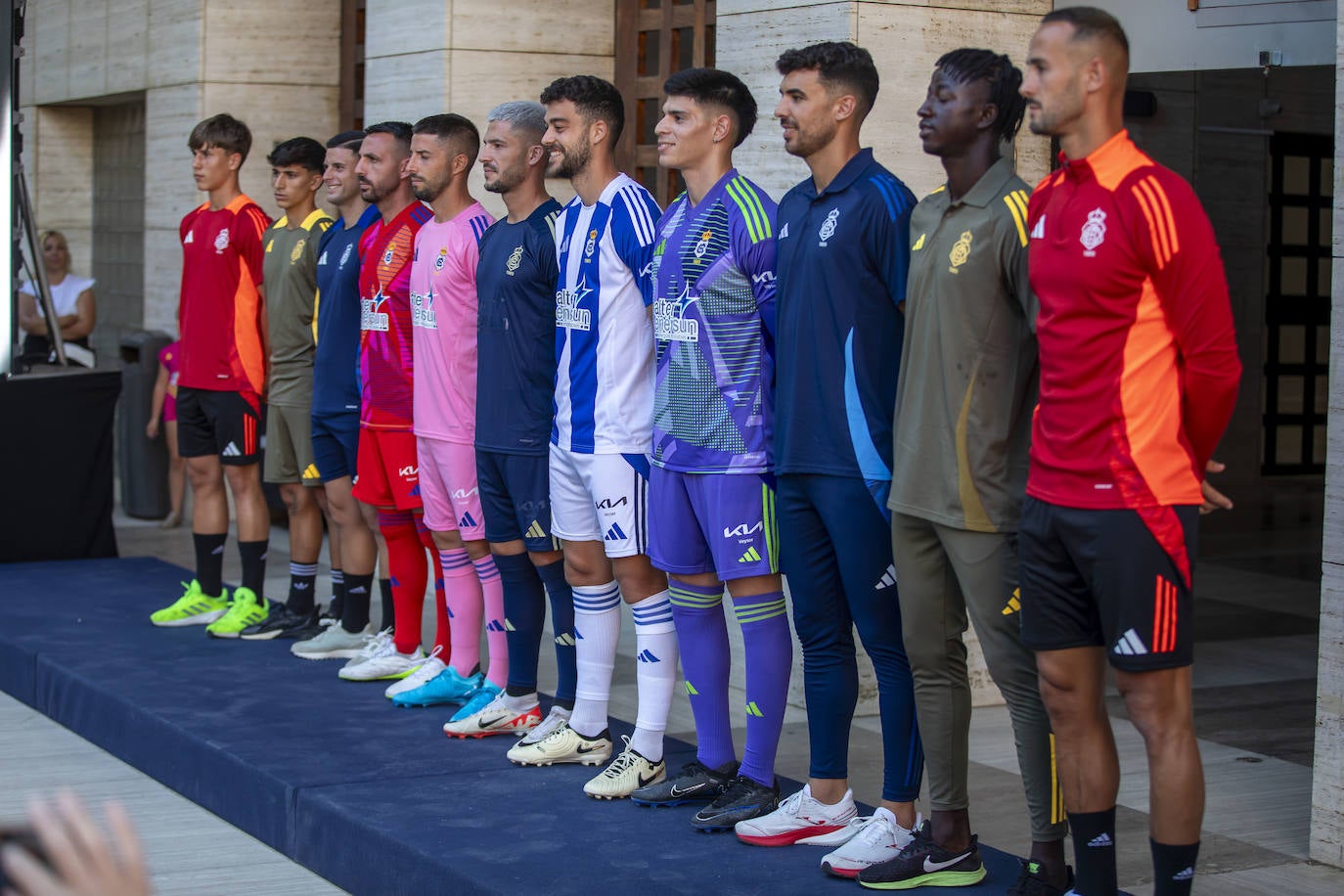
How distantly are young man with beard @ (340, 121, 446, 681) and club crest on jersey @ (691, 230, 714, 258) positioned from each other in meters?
1.77

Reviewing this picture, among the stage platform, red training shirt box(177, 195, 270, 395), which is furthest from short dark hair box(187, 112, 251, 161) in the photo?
the stage platform

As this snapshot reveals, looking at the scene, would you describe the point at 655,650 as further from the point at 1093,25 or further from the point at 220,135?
the point at 220,135

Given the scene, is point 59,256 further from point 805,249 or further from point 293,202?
point 805,249

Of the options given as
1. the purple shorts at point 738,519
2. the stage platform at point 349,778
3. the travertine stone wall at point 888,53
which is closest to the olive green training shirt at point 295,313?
the stage platform at point 349,778

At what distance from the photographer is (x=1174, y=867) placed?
3.47m

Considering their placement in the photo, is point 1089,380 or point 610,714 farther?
point 610,714

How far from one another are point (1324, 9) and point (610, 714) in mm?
3458

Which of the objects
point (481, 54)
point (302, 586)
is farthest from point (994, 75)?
point (481, 54)

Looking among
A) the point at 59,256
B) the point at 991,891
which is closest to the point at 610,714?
the point at 991,891

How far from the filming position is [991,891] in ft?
13.0

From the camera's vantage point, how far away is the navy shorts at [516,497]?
5336mm

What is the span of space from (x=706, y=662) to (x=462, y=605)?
57.6 inches

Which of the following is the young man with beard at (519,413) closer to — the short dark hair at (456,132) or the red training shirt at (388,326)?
the short dark hair at (456,132)

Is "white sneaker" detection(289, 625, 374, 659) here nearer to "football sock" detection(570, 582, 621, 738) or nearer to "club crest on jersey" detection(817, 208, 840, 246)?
"football sock" detection(570, 582, 621, 738)
